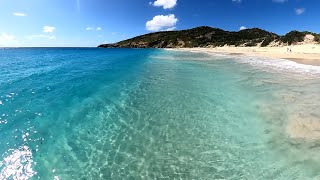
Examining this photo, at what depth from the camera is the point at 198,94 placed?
719 inches

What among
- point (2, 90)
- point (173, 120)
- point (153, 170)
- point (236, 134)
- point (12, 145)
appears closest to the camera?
point (153, 170)

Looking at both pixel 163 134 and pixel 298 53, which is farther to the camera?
pixel 298 53

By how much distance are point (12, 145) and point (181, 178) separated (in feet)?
23.4

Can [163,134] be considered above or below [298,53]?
below

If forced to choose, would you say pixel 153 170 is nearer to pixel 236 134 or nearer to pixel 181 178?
pixel 181 178

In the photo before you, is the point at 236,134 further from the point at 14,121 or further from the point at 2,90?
the point at 2,90

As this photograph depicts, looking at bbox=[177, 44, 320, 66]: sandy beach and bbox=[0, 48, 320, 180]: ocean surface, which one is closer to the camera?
bbox=[0, 48, 320, 180]: ocean surface

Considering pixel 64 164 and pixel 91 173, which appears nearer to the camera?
pixel 91 173

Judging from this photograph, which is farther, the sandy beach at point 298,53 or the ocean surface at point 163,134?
the sandy beach at point 298,53

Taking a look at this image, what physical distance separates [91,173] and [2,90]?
55.3 feet

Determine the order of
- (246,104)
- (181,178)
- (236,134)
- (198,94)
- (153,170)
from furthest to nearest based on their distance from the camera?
(198,94) → (246,104) → (236,134) → (153,170) → (181,178)

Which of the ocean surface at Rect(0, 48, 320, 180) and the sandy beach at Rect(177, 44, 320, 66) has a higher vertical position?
the sandy beach at Rect(177, 44, 320, 66)

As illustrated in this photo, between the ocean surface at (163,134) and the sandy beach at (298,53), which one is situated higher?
the sandy beach at (298,53)

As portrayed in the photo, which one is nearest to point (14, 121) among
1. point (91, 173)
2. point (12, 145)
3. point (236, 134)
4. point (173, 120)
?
point (12, 145)
